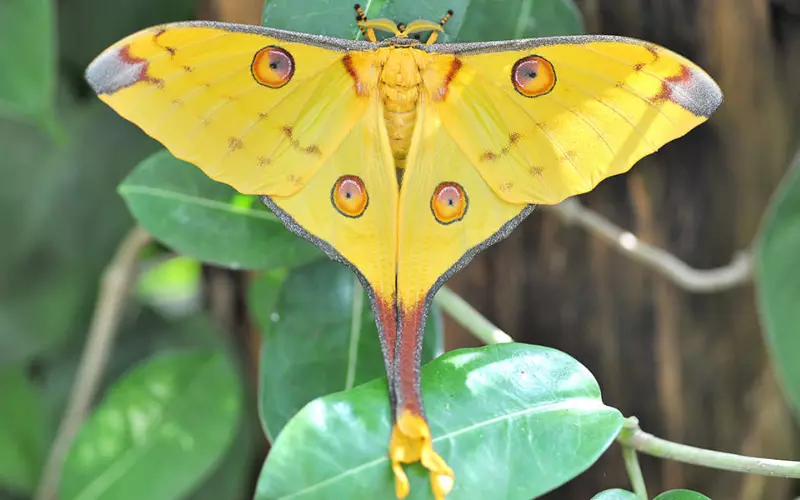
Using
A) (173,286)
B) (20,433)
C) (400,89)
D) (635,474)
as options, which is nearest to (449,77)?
(400,89)

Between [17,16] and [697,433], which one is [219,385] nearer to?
[17,16]

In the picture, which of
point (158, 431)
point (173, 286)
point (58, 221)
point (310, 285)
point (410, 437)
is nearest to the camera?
point (410, 437)

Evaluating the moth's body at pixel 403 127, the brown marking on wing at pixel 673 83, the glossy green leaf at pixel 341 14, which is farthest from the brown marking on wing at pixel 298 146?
the brown marking on wing at pixel 673 83

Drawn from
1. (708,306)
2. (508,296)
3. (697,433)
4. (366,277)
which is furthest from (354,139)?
(697,433)

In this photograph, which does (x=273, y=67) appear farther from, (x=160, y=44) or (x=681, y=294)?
(x=681, y=294)

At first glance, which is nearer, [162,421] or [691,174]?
[162,421]

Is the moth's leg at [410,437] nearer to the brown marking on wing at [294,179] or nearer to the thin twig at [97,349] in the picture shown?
the brown marking on wing at [294,179]

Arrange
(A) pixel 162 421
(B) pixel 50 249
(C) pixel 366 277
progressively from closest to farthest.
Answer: (C) pixel 366 277 < (A) pixel 162 421 < (B) pixel 50 249

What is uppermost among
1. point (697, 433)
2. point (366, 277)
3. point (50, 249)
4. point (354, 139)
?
point (354, 139)
